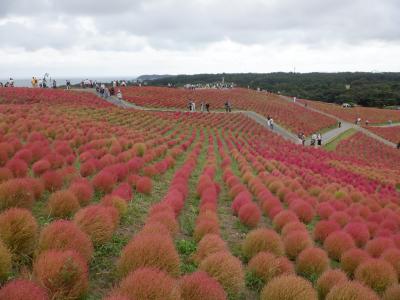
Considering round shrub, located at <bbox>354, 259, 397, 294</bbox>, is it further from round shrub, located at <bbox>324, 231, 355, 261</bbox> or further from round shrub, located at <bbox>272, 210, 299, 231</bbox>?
round shrub, located at <bbox>272, 210, 299, 231</bbox>

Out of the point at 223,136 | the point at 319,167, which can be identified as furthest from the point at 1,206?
the point at 223,136

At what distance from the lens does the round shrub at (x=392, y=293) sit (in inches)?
261

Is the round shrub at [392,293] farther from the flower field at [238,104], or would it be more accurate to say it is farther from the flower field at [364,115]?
the flower field at [364,115]

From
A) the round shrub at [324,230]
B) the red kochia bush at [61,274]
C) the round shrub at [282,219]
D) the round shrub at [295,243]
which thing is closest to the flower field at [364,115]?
the round shrub at [324,230]

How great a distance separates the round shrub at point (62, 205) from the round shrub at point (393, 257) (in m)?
6.41

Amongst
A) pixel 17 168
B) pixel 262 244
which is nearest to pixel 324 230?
pixel 262 244

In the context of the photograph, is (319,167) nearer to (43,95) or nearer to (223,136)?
(223,136)

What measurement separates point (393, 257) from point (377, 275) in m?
1.25

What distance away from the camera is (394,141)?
5222 cm

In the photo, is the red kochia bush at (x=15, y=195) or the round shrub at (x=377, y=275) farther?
the round shrub at (x=377, y=275)

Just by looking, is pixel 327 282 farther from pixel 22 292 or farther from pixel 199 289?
pixel 22 292

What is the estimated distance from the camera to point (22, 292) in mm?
3693

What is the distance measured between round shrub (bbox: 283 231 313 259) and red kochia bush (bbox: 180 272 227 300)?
12.9 ft

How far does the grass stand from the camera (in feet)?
141
